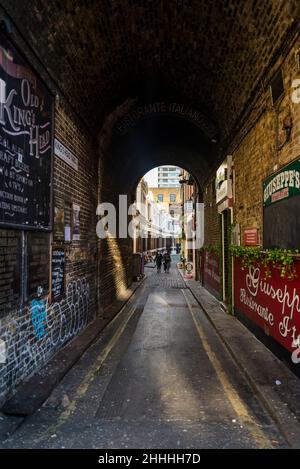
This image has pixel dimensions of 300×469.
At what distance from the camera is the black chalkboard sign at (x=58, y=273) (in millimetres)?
6176

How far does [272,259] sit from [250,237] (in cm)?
237

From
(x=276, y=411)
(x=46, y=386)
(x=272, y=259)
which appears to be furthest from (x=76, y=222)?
(x=276, y=411)

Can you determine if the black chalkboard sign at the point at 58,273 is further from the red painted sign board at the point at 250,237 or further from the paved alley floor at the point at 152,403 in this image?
the red painted sign board at the point at 250,237

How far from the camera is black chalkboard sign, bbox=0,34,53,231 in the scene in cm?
425

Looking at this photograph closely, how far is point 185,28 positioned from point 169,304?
845 centimetres

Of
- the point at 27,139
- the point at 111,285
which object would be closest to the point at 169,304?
the point at 111,285

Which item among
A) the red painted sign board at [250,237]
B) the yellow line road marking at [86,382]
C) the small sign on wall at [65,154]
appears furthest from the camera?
the red painted sign board at [250,237]

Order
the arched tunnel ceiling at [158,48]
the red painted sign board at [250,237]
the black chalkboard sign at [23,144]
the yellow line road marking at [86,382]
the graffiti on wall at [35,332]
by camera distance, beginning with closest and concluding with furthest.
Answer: the yellow line road marking at [86,382], the black chalkboard sign at [23,144], the graffiti on wall at [35,332], the arched tunnel ceiling at [158,48], the red painted sign board at [250,237]

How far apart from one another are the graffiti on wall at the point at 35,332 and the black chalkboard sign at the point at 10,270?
0.19 metres

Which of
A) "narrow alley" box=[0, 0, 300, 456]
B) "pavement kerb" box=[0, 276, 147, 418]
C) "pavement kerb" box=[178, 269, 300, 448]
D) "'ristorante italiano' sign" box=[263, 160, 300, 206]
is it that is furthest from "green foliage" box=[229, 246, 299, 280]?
"pavement kerb" box=[0, 276, 147, 418]

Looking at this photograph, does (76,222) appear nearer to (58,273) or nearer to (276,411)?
(58,273)

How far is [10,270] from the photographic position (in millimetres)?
4500

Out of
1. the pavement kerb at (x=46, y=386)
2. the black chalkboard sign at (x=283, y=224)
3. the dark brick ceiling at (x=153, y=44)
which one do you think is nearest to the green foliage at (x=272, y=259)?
the black chalkboard sign at (x=283, y=224)
